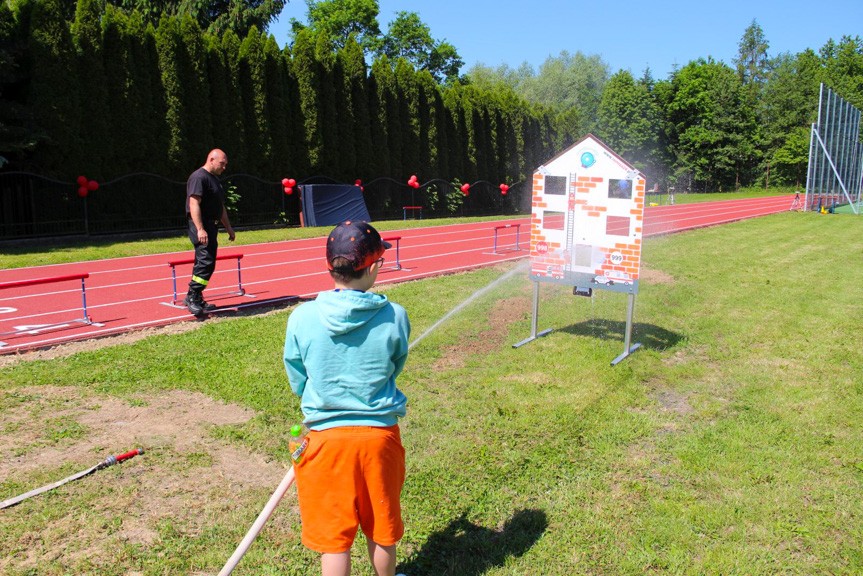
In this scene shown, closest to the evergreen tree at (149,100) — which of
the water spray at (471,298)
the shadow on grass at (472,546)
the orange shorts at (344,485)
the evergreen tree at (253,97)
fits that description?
the evergreen tree at (253,97)

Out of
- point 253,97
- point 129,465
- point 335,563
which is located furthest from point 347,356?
point 253,97

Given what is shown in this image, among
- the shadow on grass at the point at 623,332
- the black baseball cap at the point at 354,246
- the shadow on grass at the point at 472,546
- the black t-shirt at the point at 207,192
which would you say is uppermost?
the black t-shirt at the point at 207,192

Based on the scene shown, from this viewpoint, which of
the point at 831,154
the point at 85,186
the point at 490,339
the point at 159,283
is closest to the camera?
the point at 490,339

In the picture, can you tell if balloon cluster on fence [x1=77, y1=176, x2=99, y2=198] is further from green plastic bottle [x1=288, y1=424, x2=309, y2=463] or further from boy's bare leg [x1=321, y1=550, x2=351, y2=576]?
boy's bare leg [x1=321, y1=550, x2=351, y2=576]

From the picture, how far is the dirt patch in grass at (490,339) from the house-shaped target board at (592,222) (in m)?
0.44

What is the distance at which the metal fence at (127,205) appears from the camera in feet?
52.9

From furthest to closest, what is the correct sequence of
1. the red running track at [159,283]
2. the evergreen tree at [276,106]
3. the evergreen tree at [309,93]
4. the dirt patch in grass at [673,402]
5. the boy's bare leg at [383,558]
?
the evergreen tree at [309,93]
the evergreen tree at [276,106]
the red running track at [159,283]
the dirt patch in grass at [673,402]
the boy's bare leg at [383,558]

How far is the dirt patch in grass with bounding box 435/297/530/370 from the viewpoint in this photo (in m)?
6.81

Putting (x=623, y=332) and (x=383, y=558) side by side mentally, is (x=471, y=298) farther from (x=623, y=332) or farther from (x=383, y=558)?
(x=383, y=558)

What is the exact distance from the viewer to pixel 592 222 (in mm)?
7086

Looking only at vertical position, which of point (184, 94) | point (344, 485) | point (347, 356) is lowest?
point (344, 485)

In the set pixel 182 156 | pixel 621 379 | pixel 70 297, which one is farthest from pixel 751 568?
pixel 182 156

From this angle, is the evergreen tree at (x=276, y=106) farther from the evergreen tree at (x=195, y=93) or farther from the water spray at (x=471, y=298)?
the water spray at (x=471, y=298)

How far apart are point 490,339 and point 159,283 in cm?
647
